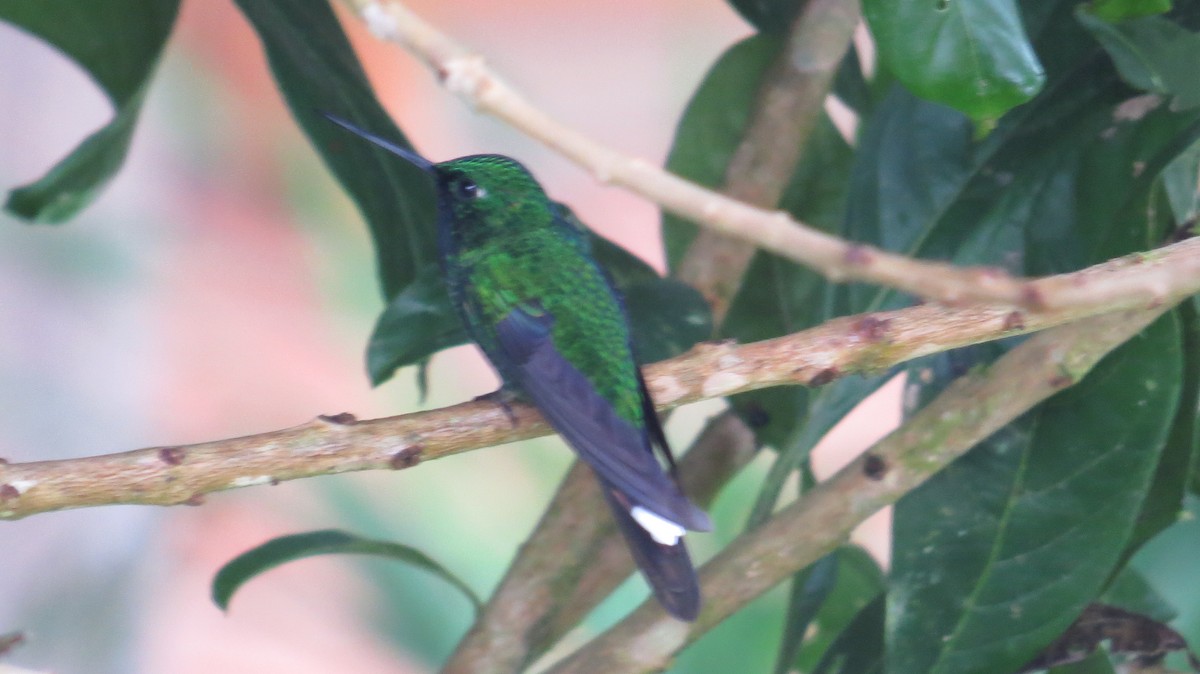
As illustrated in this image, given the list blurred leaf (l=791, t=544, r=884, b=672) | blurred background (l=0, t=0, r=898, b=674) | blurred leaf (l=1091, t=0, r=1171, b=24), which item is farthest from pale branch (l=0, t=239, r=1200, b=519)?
blurred background (l=0, t=0, r=898, b=674)

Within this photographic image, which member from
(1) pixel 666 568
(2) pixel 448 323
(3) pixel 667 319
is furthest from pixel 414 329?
(1) pixel 666 568

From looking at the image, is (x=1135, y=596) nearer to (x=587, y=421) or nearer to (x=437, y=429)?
(x=587, y=421)

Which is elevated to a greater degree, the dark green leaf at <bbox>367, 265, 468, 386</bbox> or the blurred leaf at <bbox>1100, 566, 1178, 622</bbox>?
the dark green leaf at <bbox>367, 265, 468, 386</bbox>

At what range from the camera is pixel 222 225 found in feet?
6.71

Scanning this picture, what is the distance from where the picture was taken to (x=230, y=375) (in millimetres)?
2002

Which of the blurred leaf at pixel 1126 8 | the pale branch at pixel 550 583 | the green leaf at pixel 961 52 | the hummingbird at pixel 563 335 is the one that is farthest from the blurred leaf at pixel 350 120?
the blurred leaf at pixel 1126 8

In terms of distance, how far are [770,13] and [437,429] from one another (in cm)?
90

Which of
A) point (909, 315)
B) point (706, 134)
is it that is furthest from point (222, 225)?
point (909, 315)

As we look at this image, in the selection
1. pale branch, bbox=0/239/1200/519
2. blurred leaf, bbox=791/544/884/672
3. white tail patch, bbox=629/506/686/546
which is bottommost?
blurred leaf, bbox=791/544/884/672

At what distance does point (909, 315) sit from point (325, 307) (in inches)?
60.9

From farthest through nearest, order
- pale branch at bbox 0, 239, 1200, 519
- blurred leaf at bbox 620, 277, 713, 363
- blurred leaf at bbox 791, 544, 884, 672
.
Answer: blurred leaf at bbox 791, 544, 884, 672 < blurred leaf at bbox 620, 277, 713, 363 < pale branch at bbox 0, 239, 1200, 519

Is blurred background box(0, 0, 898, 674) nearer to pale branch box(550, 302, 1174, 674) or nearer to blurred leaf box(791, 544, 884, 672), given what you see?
blurred leaf box(791, 544, 884, 672)

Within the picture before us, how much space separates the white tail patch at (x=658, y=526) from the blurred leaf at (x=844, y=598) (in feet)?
2.34

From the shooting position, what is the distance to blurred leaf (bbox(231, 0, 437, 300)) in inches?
48.3
